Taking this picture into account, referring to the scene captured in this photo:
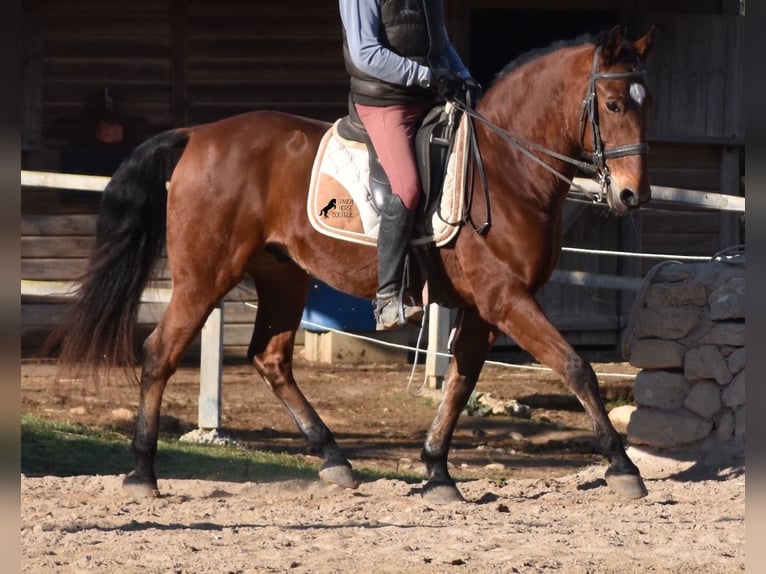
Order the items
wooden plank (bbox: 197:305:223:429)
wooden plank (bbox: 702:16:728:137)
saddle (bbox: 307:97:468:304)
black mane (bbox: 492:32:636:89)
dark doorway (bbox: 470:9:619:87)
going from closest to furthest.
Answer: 1. saddle (bbox: 307:97:468:304)
2. black mane (bbox: 492:32:636:89)
3. wooden plank (bbox: 197:305:223:429)
4. wooden plank (bbox: 702:16:728:137)
5. dark doorway (bbox: 470:9:619:87)

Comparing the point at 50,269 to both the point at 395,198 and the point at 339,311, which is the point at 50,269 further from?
the point at 395,198

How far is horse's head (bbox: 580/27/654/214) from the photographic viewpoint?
514 centimetres

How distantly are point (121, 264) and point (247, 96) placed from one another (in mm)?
5762

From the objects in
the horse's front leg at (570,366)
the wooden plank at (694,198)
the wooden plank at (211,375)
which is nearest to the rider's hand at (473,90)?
the horse's front leg at (570,366)

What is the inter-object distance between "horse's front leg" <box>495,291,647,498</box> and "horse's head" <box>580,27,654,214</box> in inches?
25.2

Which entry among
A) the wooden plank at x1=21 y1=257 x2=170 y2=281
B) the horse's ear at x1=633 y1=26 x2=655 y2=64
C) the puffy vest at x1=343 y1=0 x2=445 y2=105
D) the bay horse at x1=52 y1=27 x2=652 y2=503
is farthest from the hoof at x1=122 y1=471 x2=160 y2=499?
the wooden plank at x1=21 y1=257 x2=170 y2=281

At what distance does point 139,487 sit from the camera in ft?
19.0

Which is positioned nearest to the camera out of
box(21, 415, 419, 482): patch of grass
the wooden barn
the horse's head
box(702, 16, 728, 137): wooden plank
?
the horse's head

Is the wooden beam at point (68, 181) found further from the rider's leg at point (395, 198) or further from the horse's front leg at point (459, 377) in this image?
the horse's front leg at point (459, 377)

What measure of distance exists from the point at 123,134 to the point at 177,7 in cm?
141

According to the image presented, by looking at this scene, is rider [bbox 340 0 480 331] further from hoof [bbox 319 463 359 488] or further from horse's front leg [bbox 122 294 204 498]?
horse's front leg [bbox 122 294 204 498]

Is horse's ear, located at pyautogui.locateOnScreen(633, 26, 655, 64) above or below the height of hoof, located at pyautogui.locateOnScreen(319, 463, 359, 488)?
above

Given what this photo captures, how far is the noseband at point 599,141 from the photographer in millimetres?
5172

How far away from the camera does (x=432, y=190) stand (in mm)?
5582
